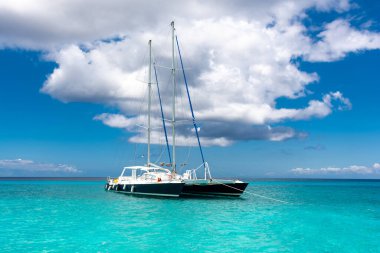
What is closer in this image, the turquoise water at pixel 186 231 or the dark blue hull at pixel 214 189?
the turquoise water at pixel 186 231

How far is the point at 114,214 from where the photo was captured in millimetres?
35156

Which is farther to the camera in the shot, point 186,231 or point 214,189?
point 214,189

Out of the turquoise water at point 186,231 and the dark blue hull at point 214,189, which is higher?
the dark blue hull at point 214,189

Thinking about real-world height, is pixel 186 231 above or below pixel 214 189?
below

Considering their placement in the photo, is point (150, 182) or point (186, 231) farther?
point (150, 182)

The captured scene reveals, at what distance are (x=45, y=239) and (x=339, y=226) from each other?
22.3 metres

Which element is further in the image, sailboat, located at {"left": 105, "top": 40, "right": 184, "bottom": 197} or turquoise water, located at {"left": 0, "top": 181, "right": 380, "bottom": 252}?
sailboat, located at {"left": 105, "top": 40, "right": 184, "bottom": 197}

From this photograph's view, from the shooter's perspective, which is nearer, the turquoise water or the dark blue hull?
the turquoise water

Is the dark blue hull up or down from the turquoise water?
up

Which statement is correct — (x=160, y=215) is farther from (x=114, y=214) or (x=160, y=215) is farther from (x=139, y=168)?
(x=139, y=168)

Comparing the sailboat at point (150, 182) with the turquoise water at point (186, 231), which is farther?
the sailboat at point (150, 182)

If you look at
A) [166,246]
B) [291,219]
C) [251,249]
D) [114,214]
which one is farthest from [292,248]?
[114,214]

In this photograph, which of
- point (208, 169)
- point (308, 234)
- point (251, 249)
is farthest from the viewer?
point (208, 169)

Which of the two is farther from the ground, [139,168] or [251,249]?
[139,168]
